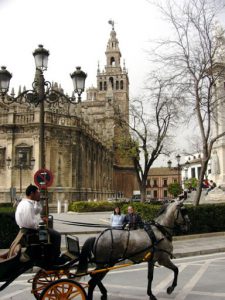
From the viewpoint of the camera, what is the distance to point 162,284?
7945 millimetres

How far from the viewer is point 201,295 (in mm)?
6934

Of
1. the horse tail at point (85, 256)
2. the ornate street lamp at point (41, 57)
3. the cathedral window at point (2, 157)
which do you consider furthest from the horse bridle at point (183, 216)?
the cathedral window at point (2, 157)

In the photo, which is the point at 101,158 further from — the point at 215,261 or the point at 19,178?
the point at 215,261

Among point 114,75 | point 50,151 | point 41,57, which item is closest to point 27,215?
point 41,57

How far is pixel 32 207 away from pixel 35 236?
0.51 metres

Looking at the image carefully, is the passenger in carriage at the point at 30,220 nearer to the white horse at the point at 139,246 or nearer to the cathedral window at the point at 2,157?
the white horse at the point at 139,246

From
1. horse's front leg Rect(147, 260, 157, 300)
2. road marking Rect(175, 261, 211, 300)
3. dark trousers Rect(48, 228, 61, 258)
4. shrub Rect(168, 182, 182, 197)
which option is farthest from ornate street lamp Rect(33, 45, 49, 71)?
shrub Rect(168, 182, 182, 197)

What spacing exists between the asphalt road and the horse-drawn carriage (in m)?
0.59

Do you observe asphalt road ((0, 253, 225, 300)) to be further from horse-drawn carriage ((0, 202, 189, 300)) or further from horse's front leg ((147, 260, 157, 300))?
horse-drawn carriage ((0, 202, 189, 300))

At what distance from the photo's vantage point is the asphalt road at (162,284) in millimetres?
6987

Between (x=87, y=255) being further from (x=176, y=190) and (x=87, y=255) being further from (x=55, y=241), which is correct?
(x=176, y=190)

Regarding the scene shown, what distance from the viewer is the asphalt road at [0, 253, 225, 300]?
22.9 ft

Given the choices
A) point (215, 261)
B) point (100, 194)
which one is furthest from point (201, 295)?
point (100, 194)

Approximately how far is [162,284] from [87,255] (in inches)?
97.7
